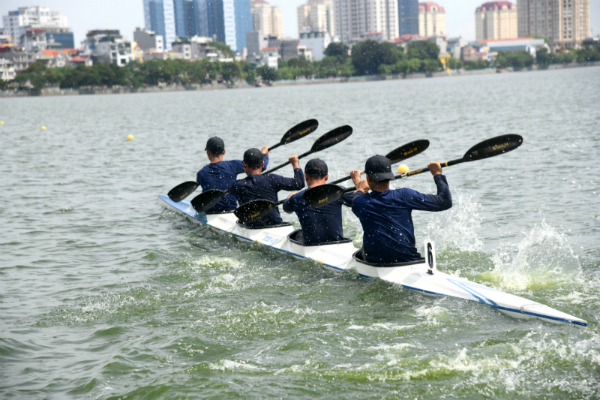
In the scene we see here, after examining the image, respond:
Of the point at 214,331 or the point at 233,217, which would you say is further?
the point at 233,217

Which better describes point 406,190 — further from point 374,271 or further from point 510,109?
point 510,109

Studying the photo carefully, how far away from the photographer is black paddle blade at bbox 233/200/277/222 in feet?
33.6

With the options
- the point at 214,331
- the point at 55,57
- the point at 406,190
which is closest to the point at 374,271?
the point at 406,190

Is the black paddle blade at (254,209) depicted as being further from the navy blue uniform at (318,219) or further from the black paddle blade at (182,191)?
the black paddle blade at (182,191)

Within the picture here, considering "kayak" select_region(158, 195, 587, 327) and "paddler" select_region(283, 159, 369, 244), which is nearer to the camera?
"kayak" select_region(158, 195, 587, 327)

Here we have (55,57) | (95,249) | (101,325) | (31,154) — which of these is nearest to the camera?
(101,325)

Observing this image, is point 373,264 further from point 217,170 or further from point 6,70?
point 6,70

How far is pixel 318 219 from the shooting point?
9203 mm

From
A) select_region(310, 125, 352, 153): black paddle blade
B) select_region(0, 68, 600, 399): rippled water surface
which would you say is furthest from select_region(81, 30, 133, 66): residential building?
select_region(310, 125, 352, 153): black paddle blade

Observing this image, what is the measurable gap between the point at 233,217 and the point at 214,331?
16.7ft

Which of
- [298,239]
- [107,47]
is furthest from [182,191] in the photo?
[107,47]

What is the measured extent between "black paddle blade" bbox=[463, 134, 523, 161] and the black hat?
1.33 m

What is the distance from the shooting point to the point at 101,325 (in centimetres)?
748

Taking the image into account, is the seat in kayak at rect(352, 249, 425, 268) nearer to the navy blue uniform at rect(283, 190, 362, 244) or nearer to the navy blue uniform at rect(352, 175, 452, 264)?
the navy blue uniform at rect(352, 175, 452, 264)
